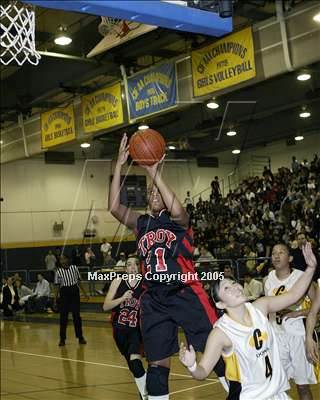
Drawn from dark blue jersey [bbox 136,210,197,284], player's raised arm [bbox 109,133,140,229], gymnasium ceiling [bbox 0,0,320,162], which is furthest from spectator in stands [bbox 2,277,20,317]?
dark blue jersey [bbox 136,210,197,284]

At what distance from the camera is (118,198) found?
476cm

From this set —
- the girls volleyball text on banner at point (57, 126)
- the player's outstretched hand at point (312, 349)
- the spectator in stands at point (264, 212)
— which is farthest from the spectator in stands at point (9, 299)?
the player's outstretched hand at point (312, 349)

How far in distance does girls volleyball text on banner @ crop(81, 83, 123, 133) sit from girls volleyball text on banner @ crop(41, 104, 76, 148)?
55cm

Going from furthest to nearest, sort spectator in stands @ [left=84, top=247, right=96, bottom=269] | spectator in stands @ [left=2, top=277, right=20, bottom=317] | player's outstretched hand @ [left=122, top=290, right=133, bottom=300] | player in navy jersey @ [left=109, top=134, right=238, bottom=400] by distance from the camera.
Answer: spectator in stands @ [left=2, top=277, right=20, bottom=317] → spectator in stands @ [left=84, top=247, right=96, bottom=269] → player's outstretched hand @ [left=122, top=290, right=133, bottom=300] → player in navy jersey @ [left=109, top=134, right=238, bottom=400]

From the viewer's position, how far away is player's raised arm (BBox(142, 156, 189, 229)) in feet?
14.1

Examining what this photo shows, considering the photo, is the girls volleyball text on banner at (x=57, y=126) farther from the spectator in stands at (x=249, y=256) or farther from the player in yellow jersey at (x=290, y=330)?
the player in yellow jersey at (x=290, y=330)

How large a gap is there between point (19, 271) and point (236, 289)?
56.2ft

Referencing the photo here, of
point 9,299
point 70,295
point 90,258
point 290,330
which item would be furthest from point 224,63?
point 9,299

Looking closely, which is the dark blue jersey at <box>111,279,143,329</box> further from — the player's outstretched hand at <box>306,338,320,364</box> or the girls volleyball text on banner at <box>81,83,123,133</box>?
the girls volleyball text on banner at <box>81,83,123,133</box>

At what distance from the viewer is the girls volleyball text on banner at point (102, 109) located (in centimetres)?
1232

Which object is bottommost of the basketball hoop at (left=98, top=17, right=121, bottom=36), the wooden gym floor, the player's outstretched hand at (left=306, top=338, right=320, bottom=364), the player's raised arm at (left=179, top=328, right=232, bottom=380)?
the wooden gym floor

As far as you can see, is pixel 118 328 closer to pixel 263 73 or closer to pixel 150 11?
pixel 150 11

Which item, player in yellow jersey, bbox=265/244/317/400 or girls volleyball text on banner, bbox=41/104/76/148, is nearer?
player in yellow jersey, bbox=265/244/317/400

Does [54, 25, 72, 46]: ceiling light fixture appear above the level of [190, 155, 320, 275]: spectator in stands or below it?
above
